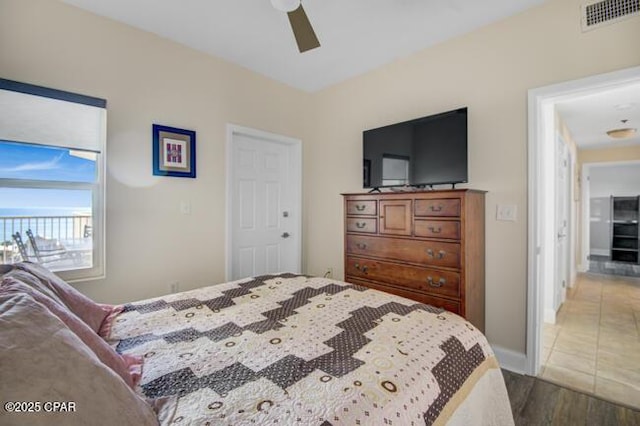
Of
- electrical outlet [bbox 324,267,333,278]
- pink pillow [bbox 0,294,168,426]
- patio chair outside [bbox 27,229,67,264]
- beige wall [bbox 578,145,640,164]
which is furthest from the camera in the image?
beige wall [bbox 578,145,640,164]

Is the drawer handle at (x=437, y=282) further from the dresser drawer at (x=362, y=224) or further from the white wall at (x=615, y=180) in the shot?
the white wall at (x=615, y=180)

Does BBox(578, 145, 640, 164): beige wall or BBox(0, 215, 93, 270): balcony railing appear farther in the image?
BBox(578, 145, 640, 164): beige wall

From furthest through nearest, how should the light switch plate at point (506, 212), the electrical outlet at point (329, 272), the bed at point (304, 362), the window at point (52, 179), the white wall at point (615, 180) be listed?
1. the white wall at point (615, 180)
2. the electrical outlet at point (329, 272)
3. the light switch plate at point (506, 212)
4. the window at point (52, 179)
5. the bed at point (304, 362)

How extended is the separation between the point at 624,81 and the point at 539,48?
0.58 metres

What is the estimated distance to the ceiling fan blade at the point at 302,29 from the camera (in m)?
1.78

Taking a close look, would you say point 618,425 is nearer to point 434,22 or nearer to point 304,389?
point 304,389

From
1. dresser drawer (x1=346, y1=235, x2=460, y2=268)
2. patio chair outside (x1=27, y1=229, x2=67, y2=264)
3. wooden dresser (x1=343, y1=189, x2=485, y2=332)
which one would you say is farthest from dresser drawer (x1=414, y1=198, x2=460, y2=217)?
patio chair outside (x1=27, y1=229, x2=67, y2=264)

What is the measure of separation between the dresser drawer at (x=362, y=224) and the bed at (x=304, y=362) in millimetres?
1063

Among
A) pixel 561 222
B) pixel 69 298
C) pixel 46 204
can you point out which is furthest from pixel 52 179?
pixel 561 222

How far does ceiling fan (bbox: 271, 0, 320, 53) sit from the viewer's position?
171cm

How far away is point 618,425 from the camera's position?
5.64 feet

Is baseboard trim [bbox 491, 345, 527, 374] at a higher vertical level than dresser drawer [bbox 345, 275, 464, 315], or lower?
lower

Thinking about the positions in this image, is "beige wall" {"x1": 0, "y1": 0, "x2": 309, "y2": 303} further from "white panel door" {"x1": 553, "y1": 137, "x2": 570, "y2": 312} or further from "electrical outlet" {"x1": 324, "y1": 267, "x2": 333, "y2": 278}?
"white panel door" {"x1": 553, "y1": 137, "x2": 570, "y2": 312}

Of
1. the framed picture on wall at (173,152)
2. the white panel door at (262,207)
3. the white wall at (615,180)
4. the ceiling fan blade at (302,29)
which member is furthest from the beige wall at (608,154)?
the framed picture on wall at (173,152)
